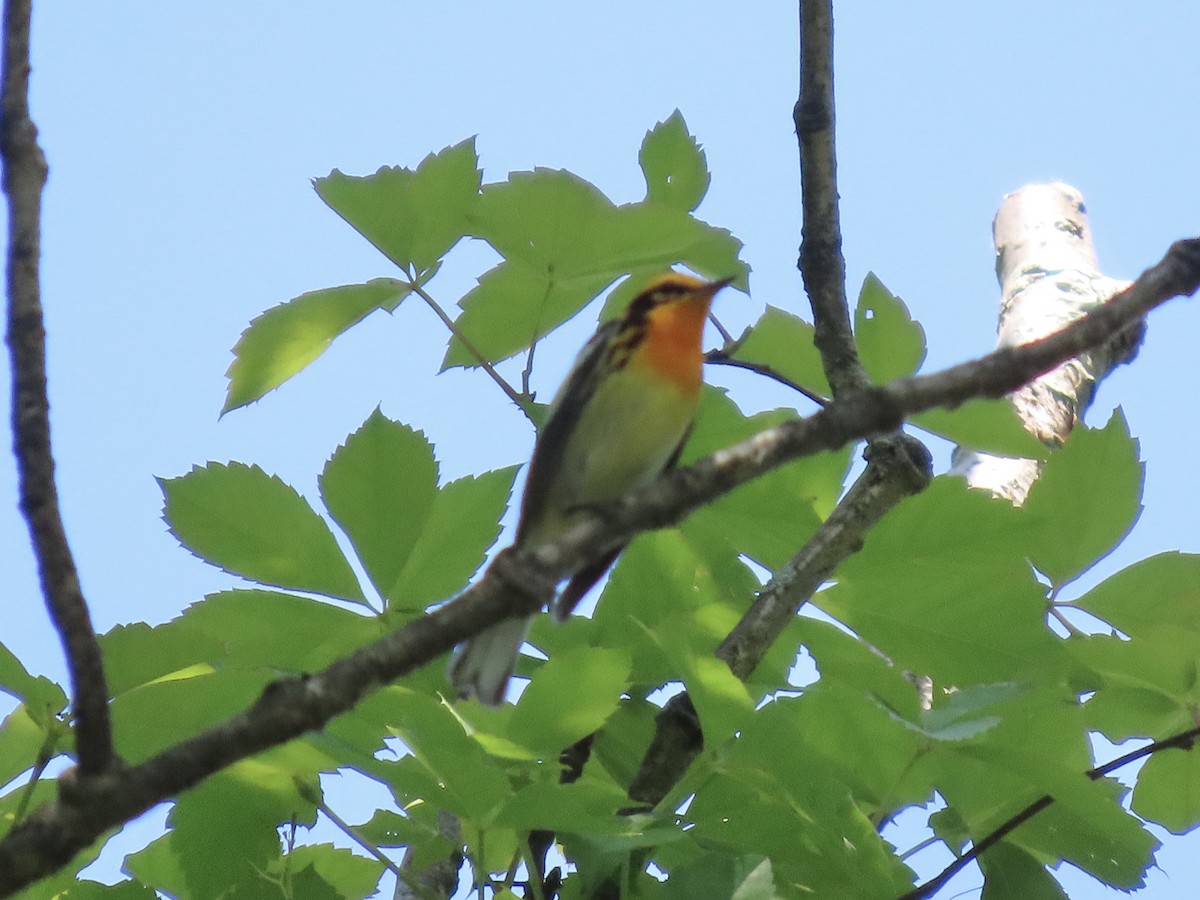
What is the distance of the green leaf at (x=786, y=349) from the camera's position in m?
2.54

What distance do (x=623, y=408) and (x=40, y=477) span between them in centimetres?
198

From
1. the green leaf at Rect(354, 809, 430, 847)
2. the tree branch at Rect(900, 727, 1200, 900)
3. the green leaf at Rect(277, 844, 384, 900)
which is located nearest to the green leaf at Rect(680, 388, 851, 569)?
the tree branch at Rect(900, 727, 1200, 900)

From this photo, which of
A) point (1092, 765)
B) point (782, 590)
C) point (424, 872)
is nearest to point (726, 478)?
point (782, 590)

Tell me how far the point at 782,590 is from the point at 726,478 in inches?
18.1

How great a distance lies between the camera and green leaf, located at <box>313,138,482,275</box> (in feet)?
7.34

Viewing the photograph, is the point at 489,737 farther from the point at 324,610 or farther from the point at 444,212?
the point at 444,212

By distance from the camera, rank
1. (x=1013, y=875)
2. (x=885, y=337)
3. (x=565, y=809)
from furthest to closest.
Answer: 1. (x=885, y=337)
2. (x=1013, y=875)
3. (x=565, y=809)

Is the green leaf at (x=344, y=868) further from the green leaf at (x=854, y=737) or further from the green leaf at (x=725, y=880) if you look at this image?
the green leaf at (x=854, y=737)

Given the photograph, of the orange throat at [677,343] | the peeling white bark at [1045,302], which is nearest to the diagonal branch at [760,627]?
the peeling white bark at [1045,302]

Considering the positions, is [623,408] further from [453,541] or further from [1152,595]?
[1152,595]

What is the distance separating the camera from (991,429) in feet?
7.59

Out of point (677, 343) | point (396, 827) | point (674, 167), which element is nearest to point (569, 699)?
point (396, 827)

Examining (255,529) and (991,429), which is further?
(991,429)

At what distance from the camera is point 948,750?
6.04ft
